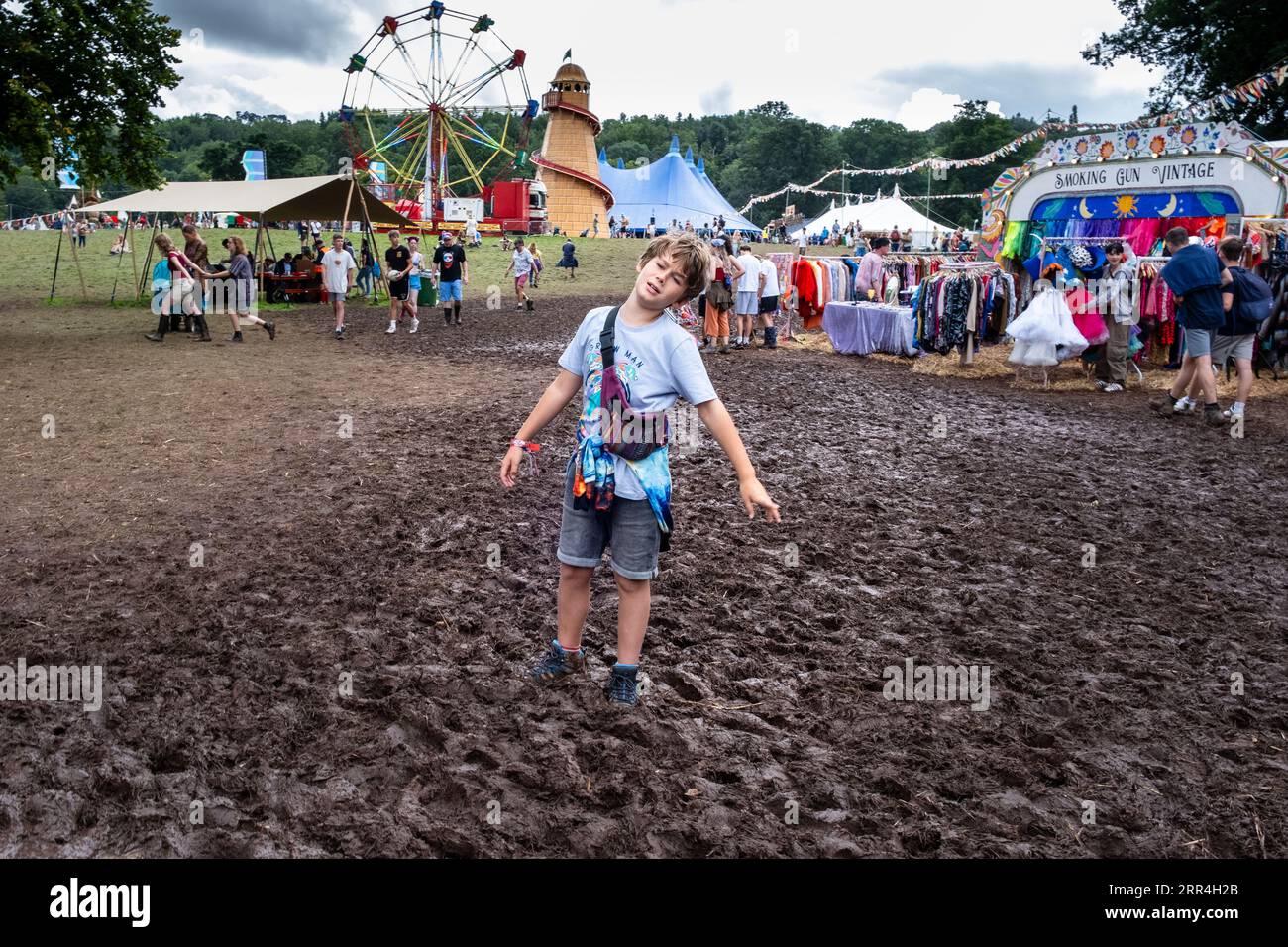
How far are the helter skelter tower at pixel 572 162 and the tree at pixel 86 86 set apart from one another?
4961 cm

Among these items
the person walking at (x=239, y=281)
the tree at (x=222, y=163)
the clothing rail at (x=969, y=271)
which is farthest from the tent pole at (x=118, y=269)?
the tree at (x=222, y=163)

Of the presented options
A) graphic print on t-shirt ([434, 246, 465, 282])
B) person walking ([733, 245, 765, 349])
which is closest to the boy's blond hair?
person walking ([733, 245, 765, 349])

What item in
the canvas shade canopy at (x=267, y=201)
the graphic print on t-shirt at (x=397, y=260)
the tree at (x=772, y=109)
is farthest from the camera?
the tree at (x=772, y=109)

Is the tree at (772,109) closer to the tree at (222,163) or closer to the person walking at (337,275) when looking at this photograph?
the tree at (222,163)

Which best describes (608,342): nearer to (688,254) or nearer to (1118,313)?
(688,254)

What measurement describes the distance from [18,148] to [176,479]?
487 inches

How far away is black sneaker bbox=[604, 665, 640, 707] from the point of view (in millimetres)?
3746

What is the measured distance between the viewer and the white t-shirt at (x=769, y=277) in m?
16.7

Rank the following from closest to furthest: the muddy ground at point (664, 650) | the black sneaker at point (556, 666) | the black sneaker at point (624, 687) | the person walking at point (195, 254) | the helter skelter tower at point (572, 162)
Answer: the muddy ground at point (664, 650) → the black sneaker at point (624, 687) → the black sneaker at point (556, 666) → the person walking at point (195, 254) → the helter skelter tower at point (572, 162)

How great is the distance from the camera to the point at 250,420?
9383 mm

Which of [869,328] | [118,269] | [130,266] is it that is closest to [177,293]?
[869,328]

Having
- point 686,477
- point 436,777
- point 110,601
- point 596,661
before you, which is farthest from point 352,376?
point 436,777

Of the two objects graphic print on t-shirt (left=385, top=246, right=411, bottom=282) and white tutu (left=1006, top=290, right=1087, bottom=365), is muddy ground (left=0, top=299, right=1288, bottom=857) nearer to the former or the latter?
white tutu (left=1006, top=290, right=1087, bottom=365)

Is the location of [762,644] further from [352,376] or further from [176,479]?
[352,376]
